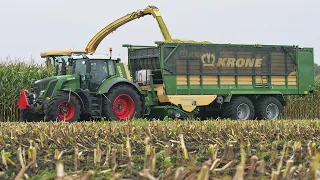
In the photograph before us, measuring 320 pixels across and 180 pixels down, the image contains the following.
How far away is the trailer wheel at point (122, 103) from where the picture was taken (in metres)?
14.1

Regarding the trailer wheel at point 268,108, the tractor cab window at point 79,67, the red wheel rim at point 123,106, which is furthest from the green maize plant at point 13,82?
the trailer wheel at point 268,108

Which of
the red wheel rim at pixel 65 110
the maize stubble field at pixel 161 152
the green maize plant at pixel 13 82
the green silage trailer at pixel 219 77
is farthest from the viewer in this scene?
the green maize plant at pixel 13 82

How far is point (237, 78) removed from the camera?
1639cm

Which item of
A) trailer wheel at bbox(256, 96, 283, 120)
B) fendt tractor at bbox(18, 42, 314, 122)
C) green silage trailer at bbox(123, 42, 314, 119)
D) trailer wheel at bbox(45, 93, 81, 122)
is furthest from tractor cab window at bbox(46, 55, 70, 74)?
trailer wheel at bbox(256, 96, 283, 120)

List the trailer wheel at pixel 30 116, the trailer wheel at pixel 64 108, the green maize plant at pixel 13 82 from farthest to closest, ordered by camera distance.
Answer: the green maize plant at pixel 13 82 → the trailer wheel at pixel 30 116 → the trailer wheel at pixel 64 108

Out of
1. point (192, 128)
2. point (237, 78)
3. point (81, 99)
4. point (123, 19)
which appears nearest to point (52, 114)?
point (81, 99)

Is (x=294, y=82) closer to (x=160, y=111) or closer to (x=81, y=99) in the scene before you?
(x=160, y=111)

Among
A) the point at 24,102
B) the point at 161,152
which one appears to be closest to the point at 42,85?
the point at 24,102

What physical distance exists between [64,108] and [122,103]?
1.53m

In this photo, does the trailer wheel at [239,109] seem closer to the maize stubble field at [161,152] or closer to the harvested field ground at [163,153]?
the harvested field ground at [163,153]

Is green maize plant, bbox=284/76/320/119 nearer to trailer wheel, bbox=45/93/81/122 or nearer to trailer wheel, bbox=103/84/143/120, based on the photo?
trailer wheel, bbox=103/84/143/120

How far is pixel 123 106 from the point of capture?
14555mm

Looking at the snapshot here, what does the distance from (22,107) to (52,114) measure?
1.35 m

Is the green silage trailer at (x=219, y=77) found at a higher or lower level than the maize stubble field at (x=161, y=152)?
higher
